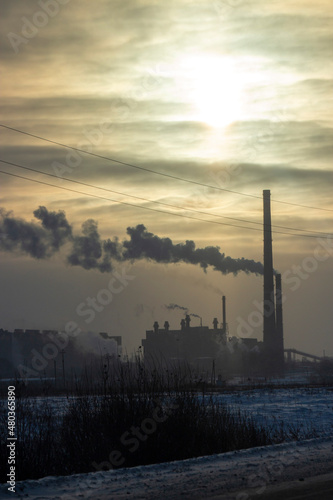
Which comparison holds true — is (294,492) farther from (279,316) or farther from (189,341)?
(189,341)

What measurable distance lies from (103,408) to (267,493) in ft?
21.6

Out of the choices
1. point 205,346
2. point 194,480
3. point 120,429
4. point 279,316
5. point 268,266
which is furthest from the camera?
point 205,346

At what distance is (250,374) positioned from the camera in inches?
4409

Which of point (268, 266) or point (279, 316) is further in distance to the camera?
point (279, 316)

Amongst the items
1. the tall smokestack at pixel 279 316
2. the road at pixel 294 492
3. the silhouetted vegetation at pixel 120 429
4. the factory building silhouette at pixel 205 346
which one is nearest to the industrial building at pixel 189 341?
the factory building silhouette at pixel 205 346

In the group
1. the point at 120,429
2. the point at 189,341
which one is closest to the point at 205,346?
the point at 189,341

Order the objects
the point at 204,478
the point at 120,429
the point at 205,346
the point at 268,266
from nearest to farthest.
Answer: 1. the point at 204,478
2. the point at 120,429
3. the point at 268,266
4. the point at 205,346

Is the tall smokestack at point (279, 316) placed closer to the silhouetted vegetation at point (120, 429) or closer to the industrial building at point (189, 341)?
the industrial building at point (189, 341)

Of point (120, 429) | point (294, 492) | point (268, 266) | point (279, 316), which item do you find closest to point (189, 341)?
point (279, 316)

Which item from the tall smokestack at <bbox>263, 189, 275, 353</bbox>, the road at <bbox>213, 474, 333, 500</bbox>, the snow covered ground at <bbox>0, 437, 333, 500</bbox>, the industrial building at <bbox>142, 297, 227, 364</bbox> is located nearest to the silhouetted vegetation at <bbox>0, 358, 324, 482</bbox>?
the snow covered ground at <bbox>0, 437, 333, 500</bbox>

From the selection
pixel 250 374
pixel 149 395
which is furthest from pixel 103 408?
pixel 250 374

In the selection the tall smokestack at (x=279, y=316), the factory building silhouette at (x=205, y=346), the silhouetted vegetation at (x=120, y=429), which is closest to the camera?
the silhouetted vegetation at (x=120, y=429)

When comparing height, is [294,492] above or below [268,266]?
below

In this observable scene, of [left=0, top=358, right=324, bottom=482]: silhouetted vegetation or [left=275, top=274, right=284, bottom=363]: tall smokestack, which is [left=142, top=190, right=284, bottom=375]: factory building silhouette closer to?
[left=275, top=274, right=284, bottom=363]: tall smokestack
